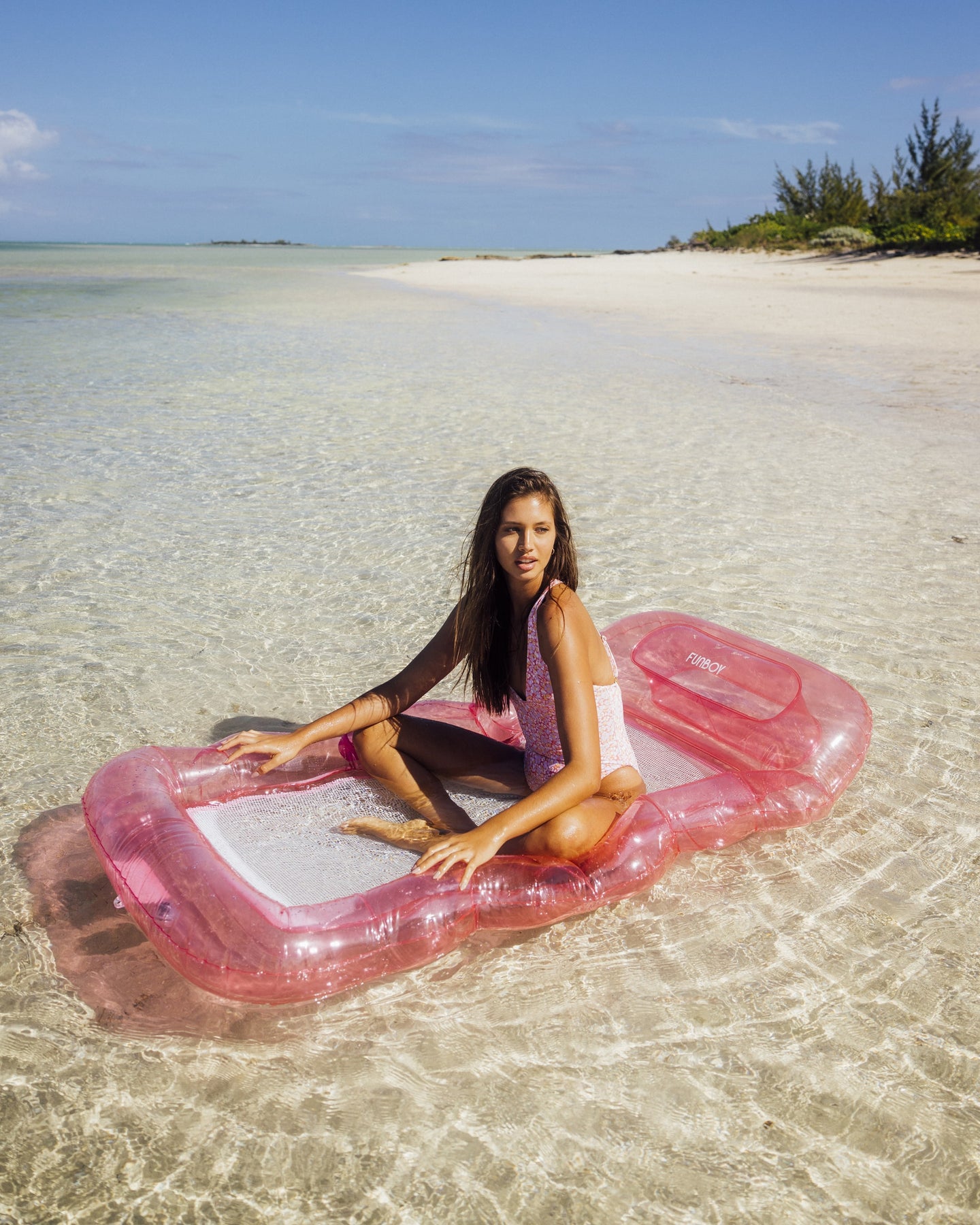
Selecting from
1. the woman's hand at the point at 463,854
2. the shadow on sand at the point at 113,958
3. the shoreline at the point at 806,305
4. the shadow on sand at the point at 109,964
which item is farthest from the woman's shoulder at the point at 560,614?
the shoreline at the point at 806,305

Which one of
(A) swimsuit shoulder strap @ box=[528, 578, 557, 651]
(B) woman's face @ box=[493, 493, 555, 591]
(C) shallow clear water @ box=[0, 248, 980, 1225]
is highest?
(B) woman's face @ box=[493, 493, 555, 591]

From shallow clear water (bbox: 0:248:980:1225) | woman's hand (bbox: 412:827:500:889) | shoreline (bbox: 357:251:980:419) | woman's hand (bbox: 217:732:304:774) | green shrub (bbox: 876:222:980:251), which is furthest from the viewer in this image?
green shrub (bbox: 876:222:980:251)

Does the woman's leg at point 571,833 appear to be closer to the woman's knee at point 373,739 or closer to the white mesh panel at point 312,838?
the white mesh panel at point 312,838

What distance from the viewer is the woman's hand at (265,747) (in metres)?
2.65

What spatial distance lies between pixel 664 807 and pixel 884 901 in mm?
570

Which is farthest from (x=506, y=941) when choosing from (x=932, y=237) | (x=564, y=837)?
(x=932, y=237)

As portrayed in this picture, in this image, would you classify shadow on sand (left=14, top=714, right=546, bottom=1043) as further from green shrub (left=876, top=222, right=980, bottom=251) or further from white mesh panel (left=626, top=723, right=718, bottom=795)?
green shrub (left=876, top=222, right=980, bottom=251)

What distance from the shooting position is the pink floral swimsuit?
2486 millimetres

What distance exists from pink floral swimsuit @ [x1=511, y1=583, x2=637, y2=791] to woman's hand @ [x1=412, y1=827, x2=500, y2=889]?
1.08 ft

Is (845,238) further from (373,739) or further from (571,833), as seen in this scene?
(571,833)

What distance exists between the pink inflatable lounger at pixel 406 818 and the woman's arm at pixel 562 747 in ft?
0.25

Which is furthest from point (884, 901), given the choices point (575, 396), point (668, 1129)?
point (575, 396)

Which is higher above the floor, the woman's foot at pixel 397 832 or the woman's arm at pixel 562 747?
the woman's arm at pixel 562 747

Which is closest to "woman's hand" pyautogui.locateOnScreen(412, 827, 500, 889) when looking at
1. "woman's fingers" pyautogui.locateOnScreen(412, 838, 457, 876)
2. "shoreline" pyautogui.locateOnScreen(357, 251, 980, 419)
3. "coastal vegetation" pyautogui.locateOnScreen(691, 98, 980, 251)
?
"woman's fingers" pyautogui.locateOnScreen(412, 838, 457, 876)
